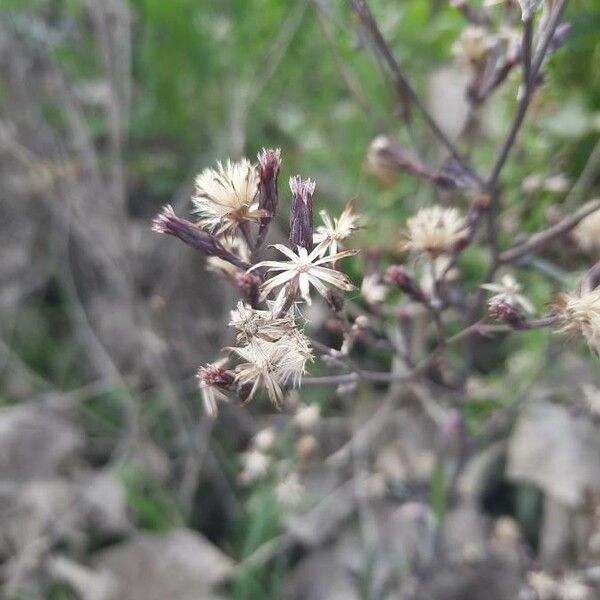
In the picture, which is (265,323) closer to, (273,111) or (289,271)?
(289,271)

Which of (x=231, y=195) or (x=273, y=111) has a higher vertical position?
(x=273, y=111)

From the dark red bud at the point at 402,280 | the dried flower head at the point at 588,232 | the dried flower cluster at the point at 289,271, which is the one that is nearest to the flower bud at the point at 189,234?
the dried flower cluster at the point at 289,271

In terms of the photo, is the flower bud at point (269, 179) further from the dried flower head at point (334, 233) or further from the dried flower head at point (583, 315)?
the dried flower head at point (583, 315)

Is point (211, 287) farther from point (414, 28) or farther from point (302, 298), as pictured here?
point (302, 298)

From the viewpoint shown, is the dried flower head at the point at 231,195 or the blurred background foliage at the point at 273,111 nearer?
the dried flower head at the point at 231,195

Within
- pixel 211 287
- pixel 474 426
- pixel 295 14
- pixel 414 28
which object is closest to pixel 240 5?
pixel 295 14

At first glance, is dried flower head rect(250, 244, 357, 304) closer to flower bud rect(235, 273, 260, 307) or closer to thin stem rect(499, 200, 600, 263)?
flower bud rect(235, 273, 260, 307)

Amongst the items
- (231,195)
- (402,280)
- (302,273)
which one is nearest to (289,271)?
(302,273)
